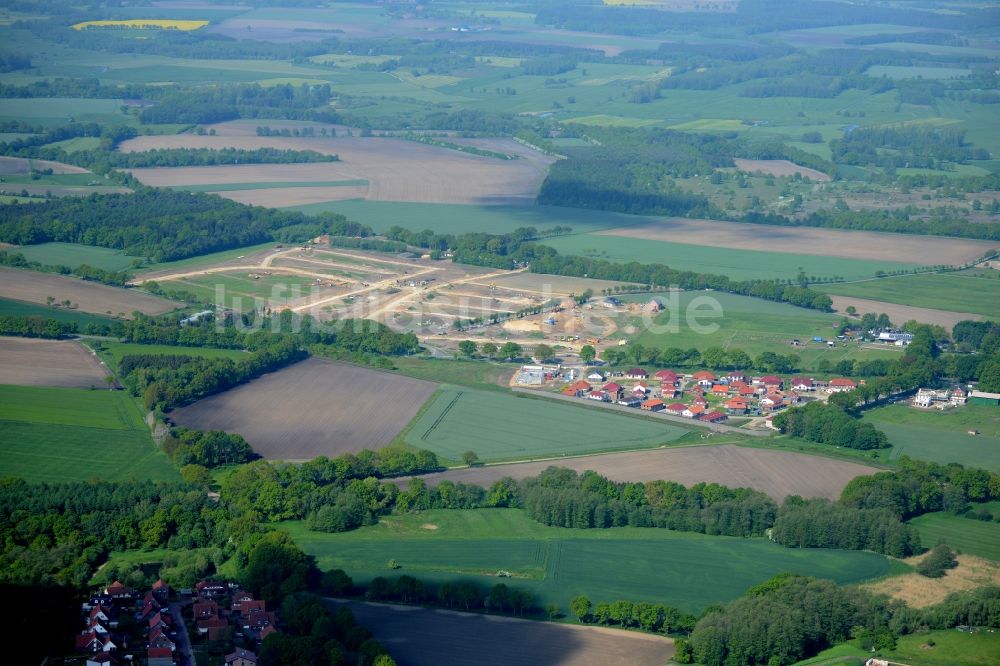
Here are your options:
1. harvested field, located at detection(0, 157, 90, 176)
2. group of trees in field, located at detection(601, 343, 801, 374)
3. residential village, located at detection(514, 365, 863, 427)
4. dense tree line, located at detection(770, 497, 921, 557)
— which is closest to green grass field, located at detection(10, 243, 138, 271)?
harvested field, located at detection(0, 157, 90, 176)

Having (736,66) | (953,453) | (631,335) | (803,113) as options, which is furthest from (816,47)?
(953,453)

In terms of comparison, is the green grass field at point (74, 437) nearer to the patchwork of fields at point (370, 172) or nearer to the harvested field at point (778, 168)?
the patchwork of fields at point (370, 172)

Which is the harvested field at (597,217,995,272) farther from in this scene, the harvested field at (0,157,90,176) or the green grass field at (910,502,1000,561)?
the harvested field at (0,157,90,176)

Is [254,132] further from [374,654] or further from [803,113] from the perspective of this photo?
[374,654]

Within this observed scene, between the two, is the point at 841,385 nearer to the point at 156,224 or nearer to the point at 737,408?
the point at 737,408

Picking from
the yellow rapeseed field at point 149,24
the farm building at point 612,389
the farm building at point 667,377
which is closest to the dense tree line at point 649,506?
the farm building at point 612,389

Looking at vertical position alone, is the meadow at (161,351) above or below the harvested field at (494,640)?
above

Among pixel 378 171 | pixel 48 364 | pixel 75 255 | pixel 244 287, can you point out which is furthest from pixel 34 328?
pixel 378 171
